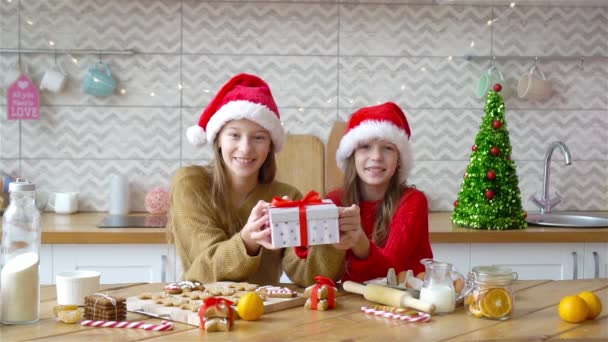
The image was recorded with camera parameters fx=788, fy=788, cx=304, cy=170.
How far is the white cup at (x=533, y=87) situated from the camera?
3485 millimetres

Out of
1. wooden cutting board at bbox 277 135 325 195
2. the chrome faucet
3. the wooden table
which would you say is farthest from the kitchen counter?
the wooden table

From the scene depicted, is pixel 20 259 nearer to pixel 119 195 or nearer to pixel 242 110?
pixel 242 110

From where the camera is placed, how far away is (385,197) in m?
2.39

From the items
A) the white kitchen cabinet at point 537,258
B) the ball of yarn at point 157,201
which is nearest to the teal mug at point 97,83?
the ball of yarn at point 157,201

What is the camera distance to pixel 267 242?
175 centimetres

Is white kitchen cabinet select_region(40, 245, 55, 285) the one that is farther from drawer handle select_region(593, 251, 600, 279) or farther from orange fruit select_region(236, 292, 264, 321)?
drawer handle select_region(593, 251, 600, 279)

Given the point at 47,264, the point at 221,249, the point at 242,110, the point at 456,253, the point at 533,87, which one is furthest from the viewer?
the point at 533,87

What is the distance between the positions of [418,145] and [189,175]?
5.36 feet

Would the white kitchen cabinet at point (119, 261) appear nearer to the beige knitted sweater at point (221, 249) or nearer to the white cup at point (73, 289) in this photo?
the beige knitted sweater at point (221, 249)

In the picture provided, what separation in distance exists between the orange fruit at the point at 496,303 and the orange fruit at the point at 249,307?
45 cm

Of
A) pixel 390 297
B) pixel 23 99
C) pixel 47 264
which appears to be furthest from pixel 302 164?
pixel 390 297

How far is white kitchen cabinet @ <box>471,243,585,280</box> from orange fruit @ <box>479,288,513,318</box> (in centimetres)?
147

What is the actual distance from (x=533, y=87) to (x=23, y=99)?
2212mm

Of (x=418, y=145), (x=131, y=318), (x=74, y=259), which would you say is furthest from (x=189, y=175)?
(x=418, y=145)
